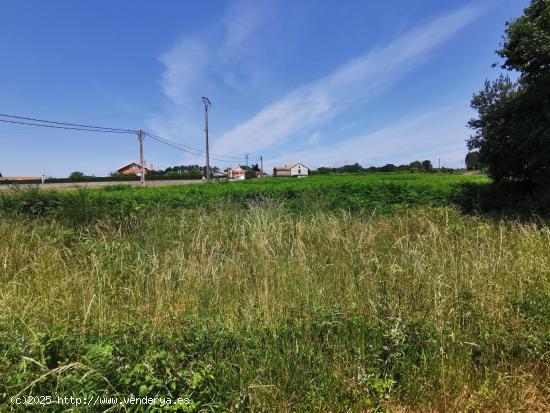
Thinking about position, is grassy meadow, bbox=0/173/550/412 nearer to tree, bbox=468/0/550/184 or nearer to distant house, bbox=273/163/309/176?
tree, bbox=468/0/550/184

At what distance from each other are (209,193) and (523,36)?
10928mm

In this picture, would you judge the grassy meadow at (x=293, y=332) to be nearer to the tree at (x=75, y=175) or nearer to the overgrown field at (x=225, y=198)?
the overgrown field at (x=225, y=198)

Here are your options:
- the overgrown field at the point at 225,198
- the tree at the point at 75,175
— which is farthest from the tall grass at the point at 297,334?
the tree at the point at 75,175

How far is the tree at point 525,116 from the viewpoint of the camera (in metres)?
8.94

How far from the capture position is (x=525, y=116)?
9828 millimetres

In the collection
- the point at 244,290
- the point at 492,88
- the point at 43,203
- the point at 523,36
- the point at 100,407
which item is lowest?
the point at 100,407

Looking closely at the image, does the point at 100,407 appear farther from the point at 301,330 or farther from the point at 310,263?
the point at 310,263

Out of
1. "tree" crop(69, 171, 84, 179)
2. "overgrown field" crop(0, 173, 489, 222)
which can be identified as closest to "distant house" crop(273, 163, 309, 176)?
"tree" crop(69, 171, 84, 179)

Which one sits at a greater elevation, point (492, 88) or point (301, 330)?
point (492, 88)

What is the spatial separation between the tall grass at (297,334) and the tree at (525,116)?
6980 millimetres

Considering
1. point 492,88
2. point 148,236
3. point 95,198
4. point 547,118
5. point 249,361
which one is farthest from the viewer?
point 492,88

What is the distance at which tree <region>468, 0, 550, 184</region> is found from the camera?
8.94m

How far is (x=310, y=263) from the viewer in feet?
12.8

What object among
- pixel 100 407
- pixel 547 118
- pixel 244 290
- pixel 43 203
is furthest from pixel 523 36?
pixel 43 203
